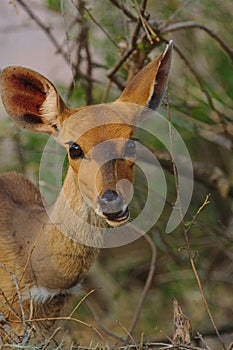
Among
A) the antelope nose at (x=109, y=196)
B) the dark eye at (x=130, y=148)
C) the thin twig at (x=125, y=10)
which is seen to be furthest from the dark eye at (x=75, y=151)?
the thin twig at (x=125, y=10)

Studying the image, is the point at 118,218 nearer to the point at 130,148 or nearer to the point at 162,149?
the point at 130,148

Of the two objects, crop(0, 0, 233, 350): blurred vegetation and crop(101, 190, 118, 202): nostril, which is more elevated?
crop(101, 190, 118, 202): nostril

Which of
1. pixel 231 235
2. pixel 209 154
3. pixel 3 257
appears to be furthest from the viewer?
pixel 209 154

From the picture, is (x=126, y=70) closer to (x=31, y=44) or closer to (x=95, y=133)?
(x=31, y=44)

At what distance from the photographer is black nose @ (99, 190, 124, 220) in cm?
348

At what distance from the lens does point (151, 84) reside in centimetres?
401

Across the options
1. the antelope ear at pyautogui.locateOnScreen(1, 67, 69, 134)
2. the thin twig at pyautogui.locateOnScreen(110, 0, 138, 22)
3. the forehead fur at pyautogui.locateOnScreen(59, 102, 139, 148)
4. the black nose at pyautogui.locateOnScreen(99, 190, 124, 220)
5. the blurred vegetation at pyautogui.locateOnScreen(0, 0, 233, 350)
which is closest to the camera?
the black nose at pyautogui.locateOnScreen(99, 190, 124, 220)

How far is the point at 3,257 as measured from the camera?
413cm

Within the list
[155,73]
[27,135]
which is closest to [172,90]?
[27,135]

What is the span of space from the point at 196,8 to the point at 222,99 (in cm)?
74

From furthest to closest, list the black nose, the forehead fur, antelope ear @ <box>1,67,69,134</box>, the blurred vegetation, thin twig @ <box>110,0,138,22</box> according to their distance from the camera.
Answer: the blurred vegetation
thin twig @ <box>110,0,138,22</box>
antelope ear @ <box>1,67,69,134</box>
the forehead fur
the black nose

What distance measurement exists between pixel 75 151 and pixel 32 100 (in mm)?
430

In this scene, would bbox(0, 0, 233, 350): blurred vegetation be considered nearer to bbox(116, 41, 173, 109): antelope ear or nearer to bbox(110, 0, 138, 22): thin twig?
bbox(110, 0, 138, 22): thin twig

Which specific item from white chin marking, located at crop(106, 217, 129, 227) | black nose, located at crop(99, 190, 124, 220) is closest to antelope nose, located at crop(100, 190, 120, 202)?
black nose, located at crop(99, 190, 124, 220)
